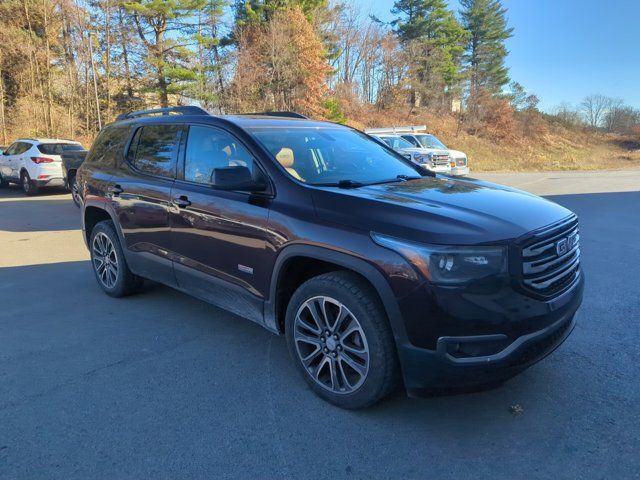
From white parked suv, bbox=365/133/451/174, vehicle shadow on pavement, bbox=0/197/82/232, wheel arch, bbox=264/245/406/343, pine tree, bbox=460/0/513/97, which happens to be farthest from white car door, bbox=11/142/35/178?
pine tree, bbox=460/0/513/97

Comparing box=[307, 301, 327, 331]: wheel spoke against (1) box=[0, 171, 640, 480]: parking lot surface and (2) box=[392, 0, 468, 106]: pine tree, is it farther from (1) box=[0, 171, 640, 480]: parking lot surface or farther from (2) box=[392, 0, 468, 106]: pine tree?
(2) box=[392, 0, 468, 106]: pine tree

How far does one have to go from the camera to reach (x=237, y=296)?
3.59 meters

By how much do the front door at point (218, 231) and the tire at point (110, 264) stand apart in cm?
117

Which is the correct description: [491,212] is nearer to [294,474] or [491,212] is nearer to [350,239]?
[350,239]

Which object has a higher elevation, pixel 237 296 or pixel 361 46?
pixel 361 46

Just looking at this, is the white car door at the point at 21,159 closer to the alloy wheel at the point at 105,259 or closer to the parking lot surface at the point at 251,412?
the alloy wheel at the point at 105,259

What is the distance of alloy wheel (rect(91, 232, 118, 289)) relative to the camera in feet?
16.8

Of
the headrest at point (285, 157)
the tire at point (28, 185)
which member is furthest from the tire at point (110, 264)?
the tire at point (28, 185)

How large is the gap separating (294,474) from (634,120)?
255ft

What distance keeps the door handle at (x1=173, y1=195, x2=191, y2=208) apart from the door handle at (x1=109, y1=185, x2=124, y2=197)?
108 cm

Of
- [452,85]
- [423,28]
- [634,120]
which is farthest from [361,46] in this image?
[634,120]

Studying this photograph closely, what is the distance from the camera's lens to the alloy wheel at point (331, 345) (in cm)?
286

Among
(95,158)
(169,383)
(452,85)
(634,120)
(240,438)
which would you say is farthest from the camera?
(634,120)

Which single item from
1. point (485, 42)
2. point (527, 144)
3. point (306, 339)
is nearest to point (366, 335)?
point (306, 339)
